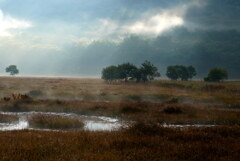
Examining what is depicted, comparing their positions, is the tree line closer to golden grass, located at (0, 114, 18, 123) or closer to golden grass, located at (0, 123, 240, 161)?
golden grass, located at (0, 114, 18, 123)

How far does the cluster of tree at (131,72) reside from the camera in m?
125

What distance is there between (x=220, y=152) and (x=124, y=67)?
118 meters

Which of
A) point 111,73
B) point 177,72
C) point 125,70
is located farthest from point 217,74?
point 111,73

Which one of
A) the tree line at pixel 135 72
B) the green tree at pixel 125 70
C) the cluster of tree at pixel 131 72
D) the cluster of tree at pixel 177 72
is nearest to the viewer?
the cluster of tree at pixel 131 72

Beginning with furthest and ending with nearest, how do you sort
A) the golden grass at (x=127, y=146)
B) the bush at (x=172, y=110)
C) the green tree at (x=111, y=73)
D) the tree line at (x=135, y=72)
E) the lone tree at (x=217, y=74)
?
1. the lone tree at (x=217, y=74)
2. the green tree at (x=111, y=73)
3. the tree line at (x=135, y=72)
4. the bush at (x=172, y=110)
5. the golden grass at (x=127, y=146)

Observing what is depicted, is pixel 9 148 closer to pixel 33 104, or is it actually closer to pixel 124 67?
pixel 33 104

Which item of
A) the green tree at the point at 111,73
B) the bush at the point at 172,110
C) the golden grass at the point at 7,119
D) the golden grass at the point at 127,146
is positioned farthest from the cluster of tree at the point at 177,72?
the golden grass at the point at 127,146

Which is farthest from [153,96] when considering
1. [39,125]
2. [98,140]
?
[98,140]

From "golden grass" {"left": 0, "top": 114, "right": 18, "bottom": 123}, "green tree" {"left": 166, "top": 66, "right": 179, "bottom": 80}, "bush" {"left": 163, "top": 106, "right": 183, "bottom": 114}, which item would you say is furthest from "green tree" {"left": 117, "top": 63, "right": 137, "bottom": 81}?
"golden grass" {"left": 0, "top": 114, "right": 18, "bottom": 123}

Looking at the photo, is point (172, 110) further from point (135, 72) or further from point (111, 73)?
point (111, 73)

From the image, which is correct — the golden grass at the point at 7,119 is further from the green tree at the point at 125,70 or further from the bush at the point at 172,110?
the green tree at the point at 125,70

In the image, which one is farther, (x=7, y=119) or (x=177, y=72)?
(x=177, y=72)

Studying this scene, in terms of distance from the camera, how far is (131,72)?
419 ft

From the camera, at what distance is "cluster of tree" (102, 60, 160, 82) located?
125312 millimetres
